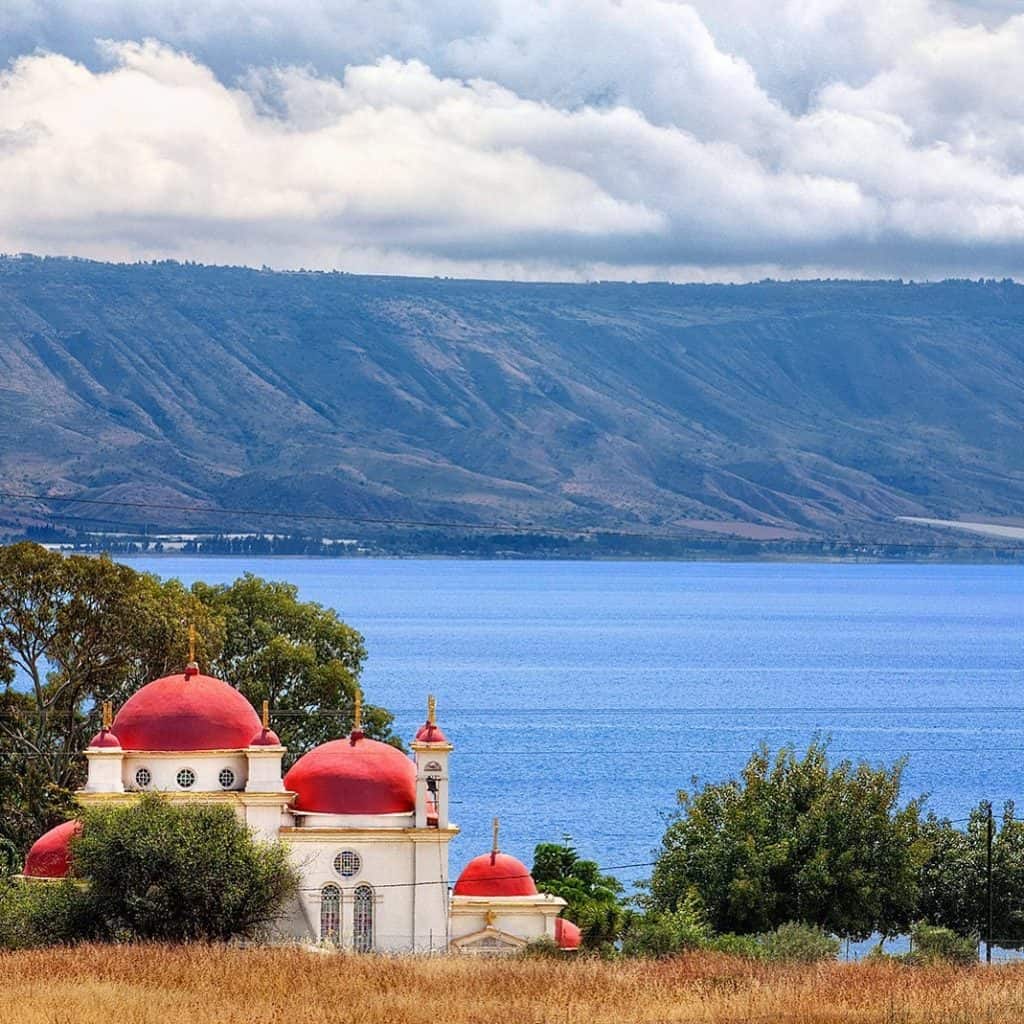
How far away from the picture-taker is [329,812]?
49.6m

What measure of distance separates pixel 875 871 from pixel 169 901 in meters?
18.0

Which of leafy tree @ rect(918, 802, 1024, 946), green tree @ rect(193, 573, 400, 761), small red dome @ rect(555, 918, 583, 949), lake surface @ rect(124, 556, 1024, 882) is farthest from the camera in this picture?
lake surface @ rect(124, 556, 1024, 882)

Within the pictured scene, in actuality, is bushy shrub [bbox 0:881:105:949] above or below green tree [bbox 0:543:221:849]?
below

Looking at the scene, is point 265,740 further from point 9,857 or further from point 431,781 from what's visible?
point 9,857

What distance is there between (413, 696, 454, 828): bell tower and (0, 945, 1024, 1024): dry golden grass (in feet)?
39.9

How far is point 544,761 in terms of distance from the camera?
116 m

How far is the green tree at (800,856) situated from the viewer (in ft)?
172

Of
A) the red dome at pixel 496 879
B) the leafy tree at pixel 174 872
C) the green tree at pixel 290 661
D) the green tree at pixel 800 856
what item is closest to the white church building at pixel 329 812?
the red dome at pixel 496 879

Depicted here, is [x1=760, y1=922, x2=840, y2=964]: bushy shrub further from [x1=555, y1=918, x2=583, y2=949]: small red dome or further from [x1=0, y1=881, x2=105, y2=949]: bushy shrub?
[x1=0, y1=881, x2=105, y2=949]: bushy shrub

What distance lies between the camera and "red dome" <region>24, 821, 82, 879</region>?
48.2 meters

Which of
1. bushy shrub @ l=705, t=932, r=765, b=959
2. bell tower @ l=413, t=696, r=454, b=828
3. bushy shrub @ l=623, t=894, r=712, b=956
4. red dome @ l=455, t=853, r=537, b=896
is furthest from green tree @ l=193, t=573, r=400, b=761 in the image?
bushy shrub @ l=705, t=932, r=765, b=959

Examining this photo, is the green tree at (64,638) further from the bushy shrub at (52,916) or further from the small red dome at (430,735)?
the bushy shrub at (52,916)

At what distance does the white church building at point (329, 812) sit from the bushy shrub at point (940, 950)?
8.79 metres

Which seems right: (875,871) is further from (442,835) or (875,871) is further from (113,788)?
(113,788)
